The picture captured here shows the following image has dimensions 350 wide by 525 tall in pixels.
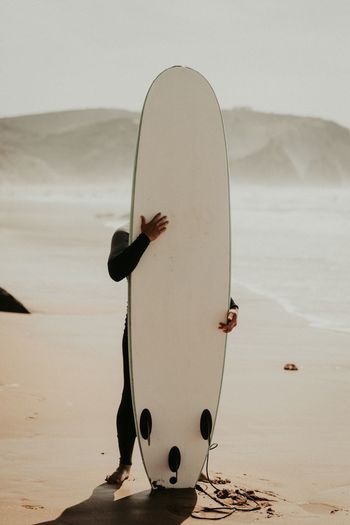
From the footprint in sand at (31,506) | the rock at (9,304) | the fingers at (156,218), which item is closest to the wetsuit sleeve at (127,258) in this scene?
the fingers at (156,218)

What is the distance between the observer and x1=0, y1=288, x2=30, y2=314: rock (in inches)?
316

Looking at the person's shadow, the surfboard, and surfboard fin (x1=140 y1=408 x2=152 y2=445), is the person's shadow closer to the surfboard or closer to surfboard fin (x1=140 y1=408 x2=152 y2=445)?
the surfboard

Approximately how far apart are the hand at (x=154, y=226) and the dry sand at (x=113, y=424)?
112cm

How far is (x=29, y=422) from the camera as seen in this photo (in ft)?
14.3

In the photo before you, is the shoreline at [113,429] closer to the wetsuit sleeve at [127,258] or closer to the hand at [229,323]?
the hand at [229,323]

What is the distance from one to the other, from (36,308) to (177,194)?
5262 millimetres

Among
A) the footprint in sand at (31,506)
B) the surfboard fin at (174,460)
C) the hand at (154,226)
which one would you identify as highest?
the hand at (154,226)

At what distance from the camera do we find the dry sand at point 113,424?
129 inches

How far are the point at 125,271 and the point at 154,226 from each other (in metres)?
0.24

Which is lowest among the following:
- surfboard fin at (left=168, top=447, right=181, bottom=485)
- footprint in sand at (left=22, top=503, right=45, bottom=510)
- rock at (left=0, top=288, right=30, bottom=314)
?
footprint in sand at (left=22, top=503, right=45, bottom=510)

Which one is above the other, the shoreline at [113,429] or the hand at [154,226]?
the hand at [154,226]

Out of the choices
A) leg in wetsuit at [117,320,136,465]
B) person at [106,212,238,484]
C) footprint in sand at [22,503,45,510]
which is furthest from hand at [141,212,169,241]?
footprint in sand at [22,503,45,510]

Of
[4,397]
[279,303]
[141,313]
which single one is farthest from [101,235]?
[141,313]

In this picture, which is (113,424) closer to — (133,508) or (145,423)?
(145,423)
